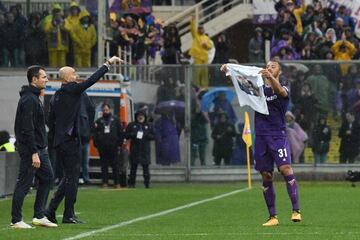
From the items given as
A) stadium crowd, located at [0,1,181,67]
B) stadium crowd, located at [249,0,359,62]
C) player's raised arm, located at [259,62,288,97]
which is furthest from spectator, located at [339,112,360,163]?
player's raised arm, located at [259,62,288,97]

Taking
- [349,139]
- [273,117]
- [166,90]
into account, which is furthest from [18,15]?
[273,117]

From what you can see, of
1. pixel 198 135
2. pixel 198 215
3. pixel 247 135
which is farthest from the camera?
pixel 198 135

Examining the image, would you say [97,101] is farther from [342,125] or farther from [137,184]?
[342,125]

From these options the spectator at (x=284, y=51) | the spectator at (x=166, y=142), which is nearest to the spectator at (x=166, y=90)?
the spectator at (x=166, y=142)

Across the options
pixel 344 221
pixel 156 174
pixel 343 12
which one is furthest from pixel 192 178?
pixel 344 221

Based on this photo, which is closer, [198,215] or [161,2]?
[198,215]

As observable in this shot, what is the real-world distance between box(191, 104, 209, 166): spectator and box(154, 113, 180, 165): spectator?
436mm

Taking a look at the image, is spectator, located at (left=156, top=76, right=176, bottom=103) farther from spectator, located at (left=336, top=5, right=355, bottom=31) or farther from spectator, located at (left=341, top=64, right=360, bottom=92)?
spectator, located at (left=336, top=5, right=355, bottom=31)

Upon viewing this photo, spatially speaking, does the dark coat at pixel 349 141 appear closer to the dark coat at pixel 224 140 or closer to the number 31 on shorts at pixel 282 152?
the dark coat at pixel 224 140

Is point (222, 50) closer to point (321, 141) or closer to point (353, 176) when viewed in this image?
point (321, 141)

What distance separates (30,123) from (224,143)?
16745 mm

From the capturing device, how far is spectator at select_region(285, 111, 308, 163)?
32.1 meters

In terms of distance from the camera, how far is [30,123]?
1595 centimetres

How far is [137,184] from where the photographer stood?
31.6m
